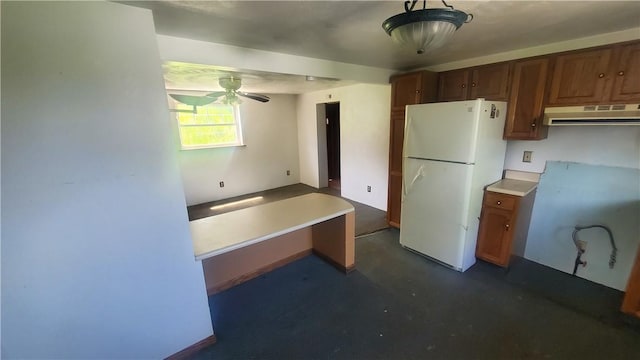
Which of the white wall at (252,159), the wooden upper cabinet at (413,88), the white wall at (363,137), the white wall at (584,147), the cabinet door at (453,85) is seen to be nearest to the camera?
the white wall at (584,147)

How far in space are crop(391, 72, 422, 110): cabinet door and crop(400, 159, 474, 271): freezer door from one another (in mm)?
831

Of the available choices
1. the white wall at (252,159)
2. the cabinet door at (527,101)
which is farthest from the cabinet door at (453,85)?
the white wall at (252,159)

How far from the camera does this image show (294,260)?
2.79 m

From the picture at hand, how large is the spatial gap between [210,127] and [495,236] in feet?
15.7

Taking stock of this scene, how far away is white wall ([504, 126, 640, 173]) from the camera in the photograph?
6.76 feet

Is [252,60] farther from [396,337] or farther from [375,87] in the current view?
[396,337]

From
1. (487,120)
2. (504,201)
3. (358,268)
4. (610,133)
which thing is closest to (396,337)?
(358,268)

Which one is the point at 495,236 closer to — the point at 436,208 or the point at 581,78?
the point at 436,208

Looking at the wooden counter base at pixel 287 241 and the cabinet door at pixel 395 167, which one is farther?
the cabinet door at pixel 395 167

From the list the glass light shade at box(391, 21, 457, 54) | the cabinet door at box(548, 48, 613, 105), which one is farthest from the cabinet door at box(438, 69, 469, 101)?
the glass light shade at box(391, 21, 457, 54)

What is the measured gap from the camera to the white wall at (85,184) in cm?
108

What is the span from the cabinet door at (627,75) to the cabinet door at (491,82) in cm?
70

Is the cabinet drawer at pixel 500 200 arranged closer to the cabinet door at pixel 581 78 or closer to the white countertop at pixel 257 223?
the cabinet door at pixel 581 78

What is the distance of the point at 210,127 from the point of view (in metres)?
4.79
